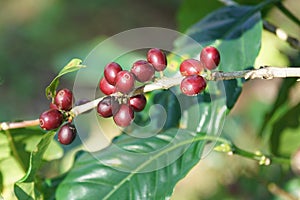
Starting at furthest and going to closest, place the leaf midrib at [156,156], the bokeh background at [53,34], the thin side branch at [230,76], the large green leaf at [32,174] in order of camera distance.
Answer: the bokeh background at [53,34] < the leaf midrib at [156,156] < the large green leaf at [32,174] < the thin side branch at [230,76]

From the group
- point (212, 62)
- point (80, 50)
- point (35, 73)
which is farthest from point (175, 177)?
point (35, 73)

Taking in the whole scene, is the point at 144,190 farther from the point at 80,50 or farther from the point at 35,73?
the point at 35,73

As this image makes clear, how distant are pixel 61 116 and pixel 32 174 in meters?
0.13

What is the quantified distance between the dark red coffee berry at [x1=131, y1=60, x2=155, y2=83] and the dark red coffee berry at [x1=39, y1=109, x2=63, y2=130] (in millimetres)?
144

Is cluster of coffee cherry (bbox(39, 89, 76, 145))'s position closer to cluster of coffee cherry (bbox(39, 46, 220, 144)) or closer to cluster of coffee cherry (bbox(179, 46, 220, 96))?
cluster of coffee cherry (bbox(39, 46, 220, 144))

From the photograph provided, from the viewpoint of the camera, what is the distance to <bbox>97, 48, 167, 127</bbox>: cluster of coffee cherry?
0.92 m

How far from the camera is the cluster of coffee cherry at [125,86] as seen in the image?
923mm

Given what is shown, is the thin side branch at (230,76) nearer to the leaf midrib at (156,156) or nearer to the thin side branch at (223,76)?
the thin side branch at (223,76)

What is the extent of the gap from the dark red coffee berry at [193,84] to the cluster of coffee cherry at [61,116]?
20cm

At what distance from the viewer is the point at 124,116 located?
944 mm

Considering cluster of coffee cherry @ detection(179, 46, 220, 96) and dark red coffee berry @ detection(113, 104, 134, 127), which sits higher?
cluster of coffee cherry @ detection(179, 46, 220, 96)

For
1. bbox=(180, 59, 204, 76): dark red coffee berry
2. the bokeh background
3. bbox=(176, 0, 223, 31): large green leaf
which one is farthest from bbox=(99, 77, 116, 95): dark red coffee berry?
the bokeh background

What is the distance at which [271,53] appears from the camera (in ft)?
6.30

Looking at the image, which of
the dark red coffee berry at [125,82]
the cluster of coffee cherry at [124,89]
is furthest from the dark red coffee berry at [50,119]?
the dark red coffee berry at [125,82]
